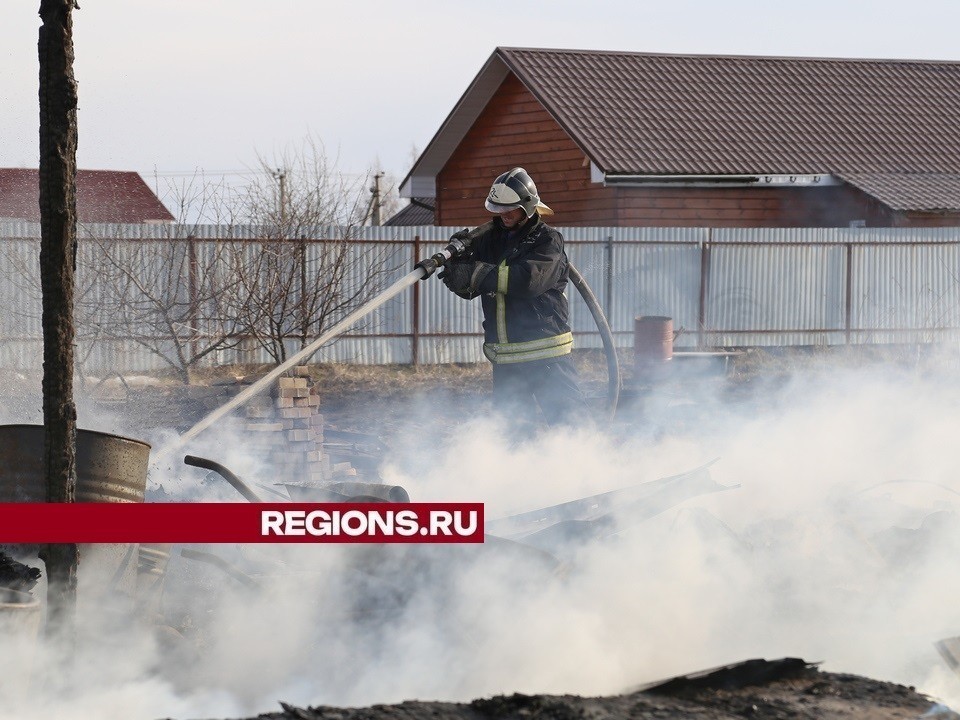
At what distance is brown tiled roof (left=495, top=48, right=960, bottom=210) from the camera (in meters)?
20.9

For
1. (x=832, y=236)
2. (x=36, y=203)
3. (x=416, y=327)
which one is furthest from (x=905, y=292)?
(x=36, y=203)

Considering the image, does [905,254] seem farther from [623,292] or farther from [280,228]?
[280,228]

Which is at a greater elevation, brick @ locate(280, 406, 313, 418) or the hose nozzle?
the hose nozzle

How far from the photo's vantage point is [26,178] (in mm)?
19125

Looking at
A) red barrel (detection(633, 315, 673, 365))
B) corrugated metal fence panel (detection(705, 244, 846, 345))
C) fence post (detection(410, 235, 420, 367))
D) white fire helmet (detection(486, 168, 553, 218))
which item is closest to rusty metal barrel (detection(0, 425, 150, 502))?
white fire helmet (detection(486, 168, 553, 218))

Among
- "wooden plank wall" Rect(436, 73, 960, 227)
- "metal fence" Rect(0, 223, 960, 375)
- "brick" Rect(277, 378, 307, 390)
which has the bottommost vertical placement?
"brick" Rect(277, 378, 307, 390)

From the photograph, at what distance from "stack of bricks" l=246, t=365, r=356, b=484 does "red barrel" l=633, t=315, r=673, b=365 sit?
627cm

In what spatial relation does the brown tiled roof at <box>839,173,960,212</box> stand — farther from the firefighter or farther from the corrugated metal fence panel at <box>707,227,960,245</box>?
the firefighter

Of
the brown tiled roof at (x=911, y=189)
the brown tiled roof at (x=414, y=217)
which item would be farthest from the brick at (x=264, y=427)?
the brown tiled roof at (x=414, y=217)

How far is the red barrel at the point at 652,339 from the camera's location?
13188 mm

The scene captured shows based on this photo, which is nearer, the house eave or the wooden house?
the house eave

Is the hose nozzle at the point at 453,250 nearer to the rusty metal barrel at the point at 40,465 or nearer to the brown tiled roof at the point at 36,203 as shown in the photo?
the rusty metal barrel at the point at 40,465

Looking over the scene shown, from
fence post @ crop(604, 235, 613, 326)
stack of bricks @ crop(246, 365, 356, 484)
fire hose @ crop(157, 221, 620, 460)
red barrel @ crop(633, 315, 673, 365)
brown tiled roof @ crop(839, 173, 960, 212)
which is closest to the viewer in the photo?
fire hose @ crop(157, 221, 620, 460)

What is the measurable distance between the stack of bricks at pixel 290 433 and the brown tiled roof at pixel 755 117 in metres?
13.1
